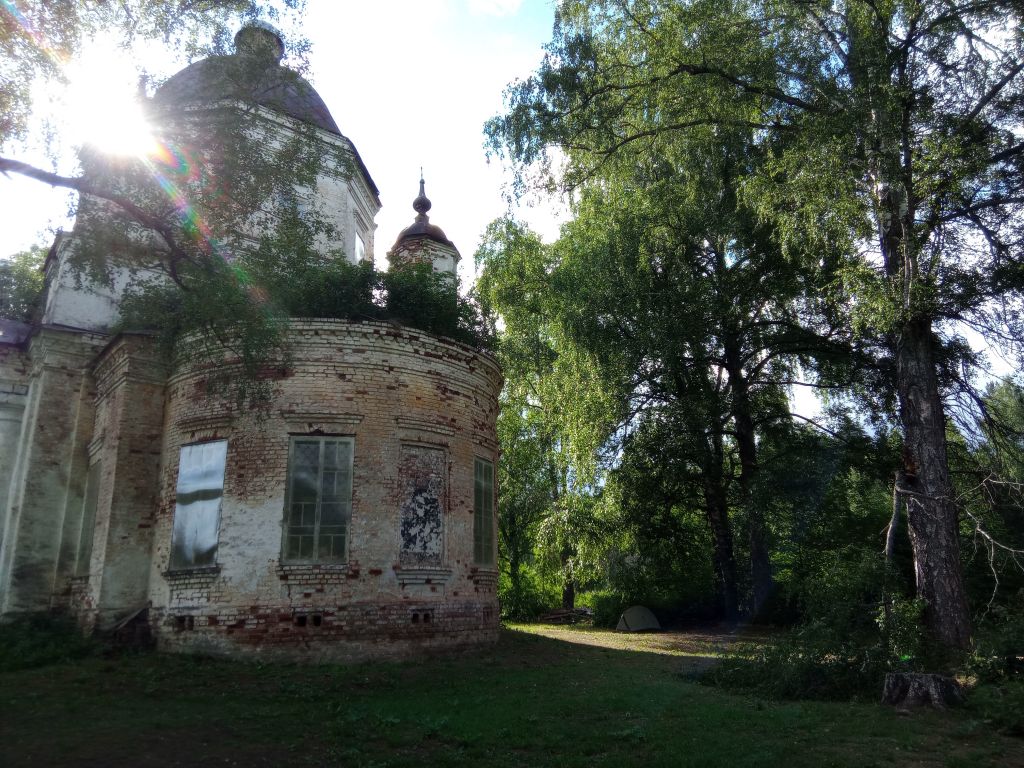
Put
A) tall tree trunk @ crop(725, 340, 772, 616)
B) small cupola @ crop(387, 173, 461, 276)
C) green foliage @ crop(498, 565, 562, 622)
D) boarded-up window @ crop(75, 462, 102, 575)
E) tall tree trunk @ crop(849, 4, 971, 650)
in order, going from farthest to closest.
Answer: green foliage @ crop(498, 565, 562, 622) → small cupola @ crop(387, 173, 461, 276) → tall tree trunk @ crop(725, 340, 772, 616) → boarded-up window @ crop(75, 462, 102, 575) → tall tree trunk @ crop(849, 4, 971, 650)

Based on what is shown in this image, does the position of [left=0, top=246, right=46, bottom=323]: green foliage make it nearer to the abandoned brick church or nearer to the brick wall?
the abandoned brick church

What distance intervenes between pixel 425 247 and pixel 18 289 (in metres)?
14.8

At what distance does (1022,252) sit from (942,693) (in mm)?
7637

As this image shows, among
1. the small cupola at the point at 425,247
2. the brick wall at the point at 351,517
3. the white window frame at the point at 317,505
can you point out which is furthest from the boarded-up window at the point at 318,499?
the small cupola at the point at 425,247

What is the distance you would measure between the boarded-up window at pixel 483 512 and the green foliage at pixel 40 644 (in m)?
6.40

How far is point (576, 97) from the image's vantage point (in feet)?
47.2

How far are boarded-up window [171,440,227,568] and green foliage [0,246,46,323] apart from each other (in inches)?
526

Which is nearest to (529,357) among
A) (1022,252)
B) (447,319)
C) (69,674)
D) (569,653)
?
(447,319)

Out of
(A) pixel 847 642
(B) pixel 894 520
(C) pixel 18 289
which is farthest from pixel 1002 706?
(C) pixel 18 289

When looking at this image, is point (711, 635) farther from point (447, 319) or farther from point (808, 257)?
point (447, 319)

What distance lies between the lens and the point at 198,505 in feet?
39.1

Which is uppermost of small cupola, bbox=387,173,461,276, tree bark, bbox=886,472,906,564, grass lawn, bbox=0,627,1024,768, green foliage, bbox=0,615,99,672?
small cupola, bbox=387,173,461,276

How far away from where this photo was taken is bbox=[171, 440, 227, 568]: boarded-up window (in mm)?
11648

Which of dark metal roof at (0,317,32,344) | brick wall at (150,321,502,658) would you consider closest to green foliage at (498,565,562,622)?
brick wall at (150,321,502,658)
